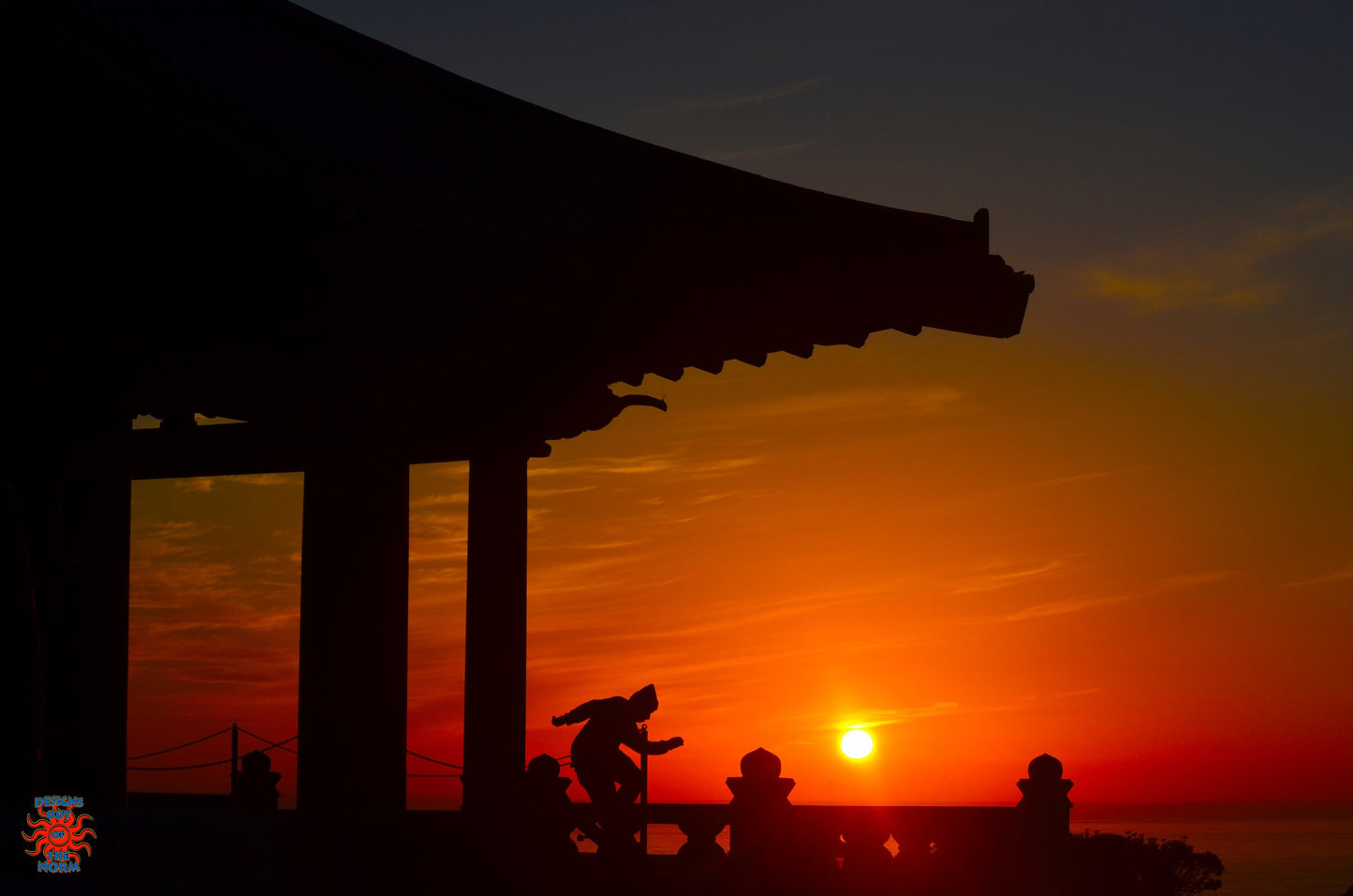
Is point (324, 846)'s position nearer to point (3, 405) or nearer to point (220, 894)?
point (220, 894)

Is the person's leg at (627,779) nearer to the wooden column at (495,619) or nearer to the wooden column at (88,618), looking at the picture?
the wooden column at (495,619)

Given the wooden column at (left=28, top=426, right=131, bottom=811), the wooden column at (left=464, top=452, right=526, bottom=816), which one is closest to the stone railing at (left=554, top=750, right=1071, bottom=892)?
the wooden column at (left=464, top=452, right=526, bottom=816)

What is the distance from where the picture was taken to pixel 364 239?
8.27 metres

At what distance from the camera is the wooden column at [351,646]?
485 inches

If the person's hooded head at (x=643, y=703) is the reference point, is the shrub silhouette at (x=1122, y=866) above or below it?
below

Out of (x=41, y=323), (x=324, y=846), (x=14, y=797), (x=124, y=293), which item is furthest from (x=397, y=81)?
(x=14, y=797)

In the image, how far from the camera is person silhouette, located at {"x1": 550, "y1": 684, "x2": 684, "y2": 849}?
11.2 m

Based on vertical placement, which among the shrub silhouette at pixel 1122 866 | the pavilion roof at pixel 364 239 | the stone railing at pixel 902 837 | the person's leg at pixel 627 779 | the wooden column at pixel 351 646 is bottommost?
the shrub silhouette at pixel 1122 866

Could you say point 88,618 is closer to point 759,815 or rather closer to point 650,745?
point 650,745

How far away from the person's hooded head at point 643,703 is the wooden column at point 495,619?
7.41ft

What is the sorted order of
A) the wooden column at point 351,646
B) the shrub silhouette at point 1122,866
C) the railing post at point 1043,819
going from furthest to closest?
the shrub silhouette at point 1122,866, the wooden column at point 351,646, the railing post at point 1043,819
